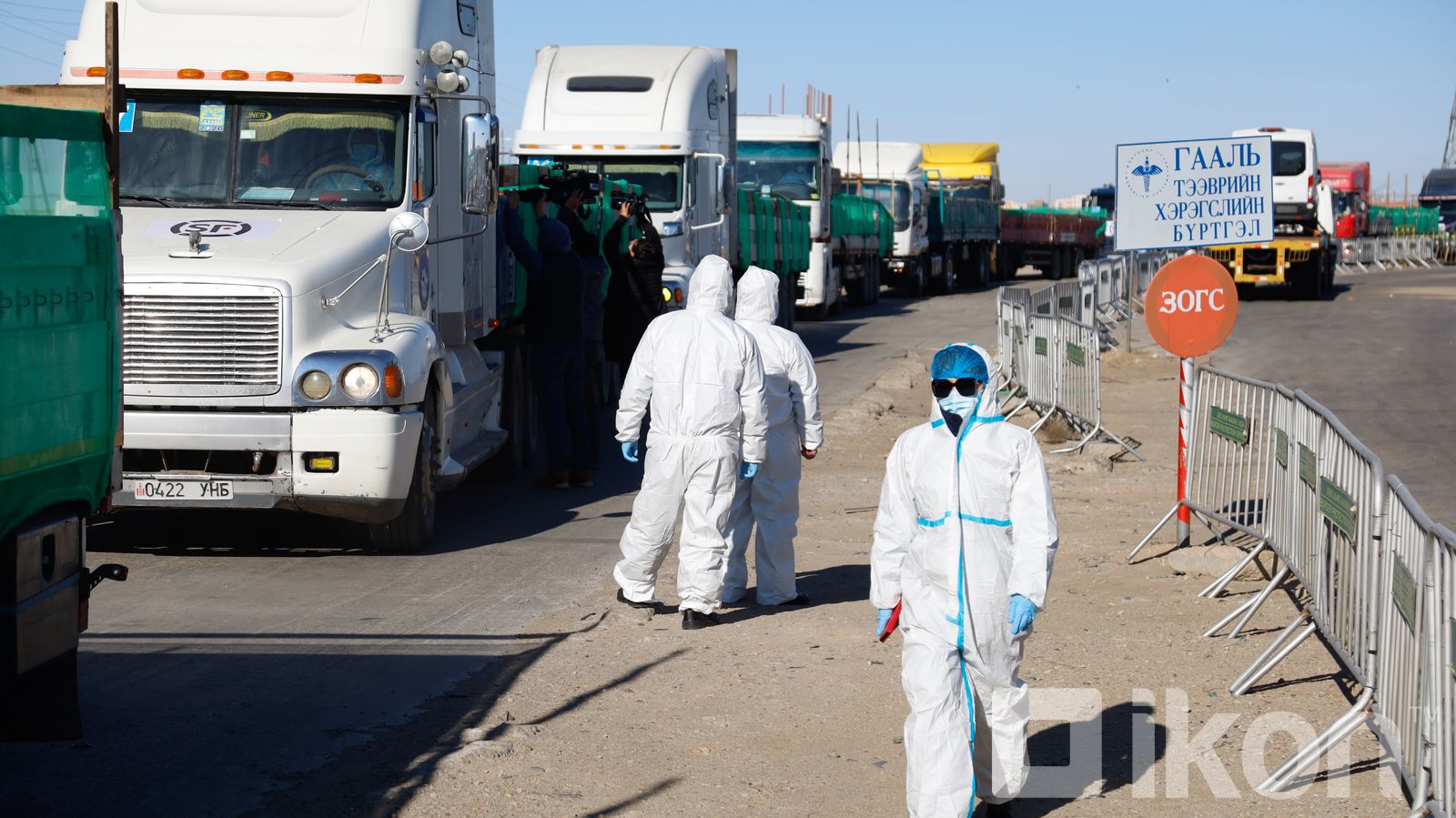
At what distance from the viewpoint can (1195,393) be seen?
1087 cm

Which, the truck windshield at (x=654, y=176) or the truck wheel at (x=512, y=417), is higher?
the truck windshield at (x=654, y=176)

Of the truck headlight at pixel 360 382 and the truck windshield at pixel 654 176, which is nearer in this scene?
the truck headlight at pixel 360 382

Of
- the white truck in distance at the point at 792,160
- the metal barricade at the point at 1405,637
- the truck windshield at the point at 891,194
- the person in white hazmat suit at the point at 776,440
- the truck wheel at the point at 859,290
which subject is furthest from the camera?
the truck windshield at the point at 891,194

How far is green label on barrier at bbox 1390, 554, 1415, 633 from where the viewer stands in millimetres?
5359

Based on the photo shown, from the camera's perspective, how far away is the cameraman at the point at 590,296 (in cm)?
1296

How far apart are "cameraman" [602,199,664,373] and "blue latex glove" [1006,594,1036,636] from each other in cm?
970

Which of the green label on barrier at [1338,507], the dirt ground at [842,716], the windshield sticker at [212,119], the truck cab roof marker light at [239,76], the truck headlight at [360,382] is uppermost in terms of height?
the truck cab roof marker light at [239,76]

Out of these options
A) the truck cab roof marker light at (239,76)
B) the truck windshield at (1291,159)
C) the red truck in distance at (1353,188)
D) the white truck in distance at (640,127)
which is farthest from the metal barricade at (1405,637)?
the red truck in distance at (1353,188)

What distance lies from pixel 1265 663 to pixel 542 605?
3.54 metres

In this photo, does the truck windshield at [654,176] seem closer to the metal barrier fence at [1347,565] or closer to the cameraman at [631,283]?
the cameraman at [631,283]

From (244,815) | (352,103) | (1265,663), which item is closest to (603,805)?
(244,815)

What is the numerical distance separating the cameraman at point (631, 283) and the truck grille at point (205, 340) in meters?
5.66

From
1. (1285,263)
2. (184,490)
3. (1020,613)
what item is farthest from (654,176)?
(1285,263)

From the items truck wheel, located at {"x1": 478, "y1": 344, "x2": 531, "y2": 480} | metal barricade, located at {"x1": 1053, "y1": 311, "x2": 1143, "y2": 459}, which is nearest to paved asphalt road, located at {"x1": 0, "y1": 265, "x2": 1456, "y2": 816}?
truck wheel, located at {"x1": 478, "y1": 344, "x2": 531, "y2": 480}
